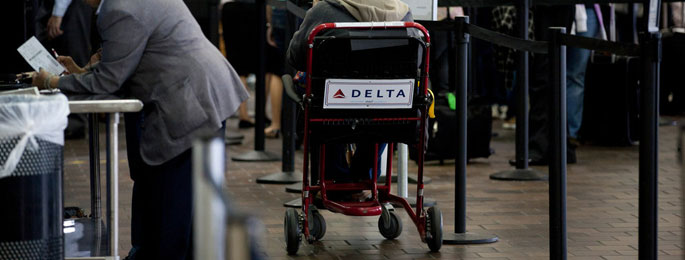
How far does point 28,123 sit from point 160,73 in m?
0.95

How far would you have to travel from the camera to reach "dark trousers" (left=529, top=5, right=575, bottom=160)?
26.6 feet

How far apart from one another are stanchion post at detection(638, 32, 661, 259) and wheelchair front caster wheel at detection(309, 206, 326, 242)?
1.83 metres

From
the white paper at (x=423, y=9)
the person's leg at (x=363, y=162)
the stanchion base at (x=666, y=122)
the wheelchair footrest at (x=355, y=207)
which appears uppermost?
the white paper at (x=423, y=9)

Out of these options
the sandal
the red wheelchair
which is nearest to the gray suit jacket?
the red wheelchair

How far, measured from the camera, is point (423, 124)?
18.0ft

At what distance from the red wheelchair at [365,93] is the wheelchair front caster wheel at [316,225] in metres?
0.11

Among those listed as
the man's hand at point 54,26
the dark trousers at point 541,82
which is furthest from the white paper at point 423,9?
the man's hand at point 54,26

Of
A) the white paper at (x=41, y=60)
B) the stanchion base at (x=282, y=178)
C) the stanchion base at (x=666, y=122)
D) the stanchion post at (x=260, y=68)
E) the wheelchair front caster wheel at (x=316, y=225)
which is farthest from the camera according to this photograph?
the stanchion base at (x=666, y=122)

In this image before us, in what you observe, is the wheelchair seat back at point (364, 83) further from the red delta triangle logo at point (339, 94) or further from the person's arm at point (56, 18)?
the person's arm at point (56, 18)

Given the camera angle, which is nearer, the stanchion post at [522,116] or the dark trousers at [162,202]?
the dark trousers at [162,202]

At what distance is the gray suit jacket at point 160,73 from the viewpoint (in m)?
4.31

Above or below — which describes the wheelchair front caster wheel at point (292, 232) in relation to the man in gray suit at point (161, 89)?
below

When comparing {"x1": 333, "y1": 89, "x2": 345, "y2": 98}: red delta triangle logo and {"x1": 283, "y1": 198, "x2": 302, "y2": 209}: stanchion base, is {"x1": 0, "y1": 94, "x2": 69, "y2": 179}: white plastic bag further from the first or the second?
{"x1": 283, "y1": 198, "x2": 302, "y2": 209}: stanchion base

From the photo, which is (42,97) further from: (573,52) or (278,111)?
(278,111)
